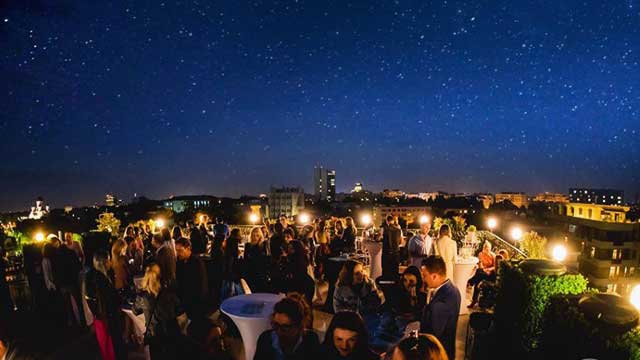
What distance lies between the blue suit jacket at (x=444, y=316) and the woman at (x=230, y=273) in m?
2.74

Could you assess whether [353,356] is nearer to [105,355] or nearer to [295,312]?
[295,312]

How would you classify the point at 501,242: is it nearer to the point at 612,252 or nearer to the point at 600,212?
the point at 612,252

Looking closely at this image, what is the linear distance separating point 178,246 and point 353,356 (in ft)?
11.0

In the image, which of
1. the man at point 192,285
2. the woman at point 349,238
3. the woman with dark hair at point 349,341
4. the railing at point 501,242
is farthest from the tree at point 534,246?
the man at point 192,285

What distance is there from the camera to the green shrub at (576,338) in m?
2.88

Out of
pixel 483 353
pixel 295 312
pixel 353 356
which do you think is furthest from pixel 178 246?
pixel 483 353

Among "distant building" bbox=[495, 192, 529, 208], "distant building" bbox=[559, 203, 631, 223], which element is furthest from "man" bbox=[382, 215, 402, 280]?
"distant building" bbox=[495, 192, 529, 208]

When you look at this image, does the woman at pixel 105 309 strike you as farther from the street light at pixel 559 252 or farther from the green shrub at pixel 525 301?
the street light at pixel 559 252

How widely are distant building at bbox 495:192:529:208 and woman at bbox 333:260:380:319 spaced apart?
395ft

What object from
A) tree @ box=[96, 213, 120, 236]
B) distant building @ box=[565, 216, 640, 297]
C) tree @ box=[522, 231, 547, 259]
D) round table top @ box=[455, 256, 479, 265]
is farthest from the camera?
distant building @ box=[565, 216, 640, 297]

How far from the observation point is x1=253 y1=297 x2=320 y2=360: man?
9.14 ft

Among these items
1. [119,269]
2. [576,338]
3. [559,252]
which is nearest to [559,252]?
[559,252]

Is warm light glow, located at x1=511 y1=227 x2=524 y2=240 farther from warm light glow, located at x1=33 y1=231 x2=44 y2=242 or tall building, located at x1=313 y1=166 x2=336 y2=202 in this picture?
tall building, located at x1=313 y1=166 x2=336 y2=202

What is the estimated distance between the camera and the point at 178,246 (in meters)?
5.15
